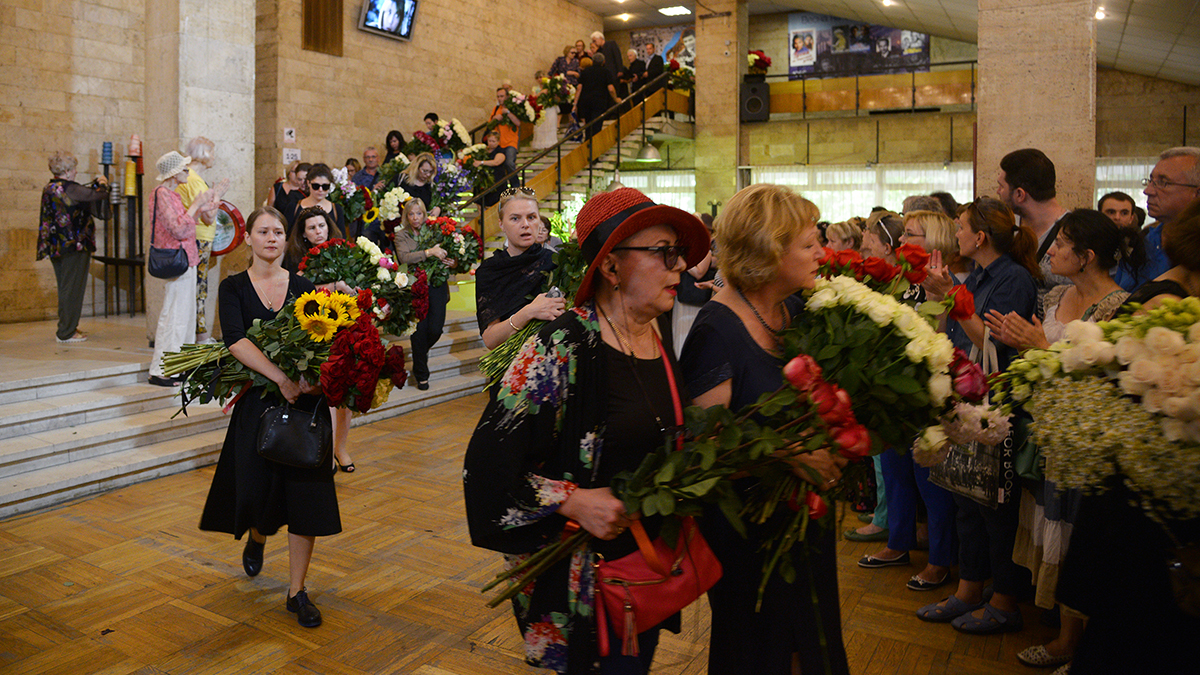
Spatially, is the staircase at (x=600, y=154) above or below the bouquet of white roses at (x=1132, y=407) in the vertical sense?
above

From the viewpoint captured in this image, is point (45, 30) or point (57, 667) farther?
point (45, 30)

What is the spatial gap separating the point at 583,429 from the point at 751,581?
582mm

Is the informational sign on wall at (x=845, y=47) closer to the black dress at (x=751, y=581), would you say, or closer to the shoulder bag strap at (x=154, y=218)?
the shoulder bag strap at (x=154, y=218)

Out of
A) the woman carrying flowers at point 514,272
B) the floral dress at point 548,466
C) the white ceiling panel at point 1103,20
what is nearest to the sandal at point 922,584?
the woman carrying flowers at point 514,272

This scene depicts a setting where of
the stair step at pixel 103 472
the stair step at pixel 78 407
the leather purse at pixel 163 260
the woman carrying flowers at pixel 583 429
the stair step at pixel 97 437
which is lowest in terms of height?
the stair step at pixel 103 472

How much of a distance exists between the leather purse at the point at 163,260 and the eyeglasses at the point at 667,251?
5428mm

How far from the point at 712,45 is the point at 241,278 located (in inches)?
503

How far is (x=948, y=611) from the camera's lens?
3236mm

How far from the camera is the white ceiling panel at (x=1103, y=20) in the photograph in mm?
8578

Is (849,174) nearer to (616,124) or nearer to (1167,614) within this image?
(616,124)

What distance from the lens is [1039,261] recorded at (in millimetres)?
3627

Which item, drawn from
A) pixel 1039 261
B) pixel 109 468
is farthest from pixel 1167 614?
pixel 109 468

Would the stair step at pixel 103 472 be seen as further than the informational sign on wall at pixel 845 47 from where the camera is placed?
No

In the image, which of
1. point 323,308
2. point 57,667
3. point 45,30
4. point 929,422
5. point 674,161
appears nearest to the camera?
point 929,422
